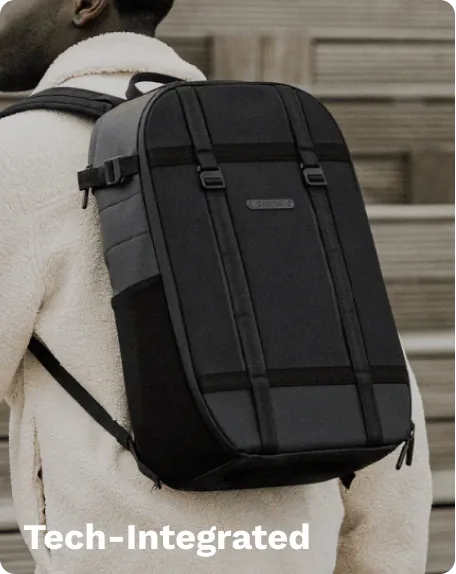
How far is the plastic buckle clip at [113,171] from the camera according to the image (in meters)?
1.60

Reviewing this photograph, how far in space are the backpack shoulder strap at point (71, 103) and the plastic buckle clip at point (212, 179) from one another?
0.56 feet

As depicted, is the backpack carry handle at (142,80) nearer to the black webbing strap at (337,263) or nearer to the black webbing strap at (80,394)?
the black webbing strap at (337,263)

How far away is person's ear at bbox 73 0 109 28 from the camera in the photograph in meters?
1.83

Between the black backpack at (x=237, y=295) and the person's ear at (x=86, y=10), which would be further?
the person's ear at (x=86, y=10)

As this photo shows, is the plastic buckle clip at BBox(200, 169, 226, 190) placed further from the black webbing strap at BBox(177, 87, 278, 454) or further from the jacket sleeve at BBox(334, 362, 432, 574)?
the jacket sleeve at BBox(334, 362, 432, 574)

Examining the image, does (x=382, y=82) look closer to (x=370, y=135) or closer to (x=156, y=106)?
(x=370, y=135)

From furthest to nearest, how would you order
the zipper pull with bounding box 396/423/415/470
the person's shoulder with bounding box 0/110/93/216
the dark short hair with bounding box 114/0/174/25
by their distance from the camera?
1. the dark short hair with bounding box 114/0/174/25
2. the zipper pull with bounding box 396/423/415/470
3. the person's shoulder with bounding box 0/110/93/216

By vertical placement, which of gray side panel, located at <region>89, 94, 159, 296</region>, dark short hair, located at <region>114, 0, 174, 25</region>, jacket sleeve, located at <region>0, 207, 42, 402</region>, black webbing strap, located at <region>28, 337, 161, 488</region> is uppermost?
dark short hair, located at <region>114, 0, 174, 25</region>

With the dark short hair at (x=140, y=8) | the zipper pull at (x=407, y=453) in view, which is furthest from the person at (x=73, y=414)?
the dark short hair at (x=140, y=8)

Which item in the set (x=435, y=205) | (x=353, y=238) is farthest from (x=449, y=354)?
(x=353, y=238)

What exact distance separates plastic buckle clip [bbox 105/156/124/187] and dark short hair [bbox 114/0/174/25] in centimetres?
34

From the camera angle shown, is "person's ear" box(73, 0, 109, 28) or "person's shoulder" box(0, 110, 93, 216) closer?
"person's shoulder" box(0, 110, 93, 216)

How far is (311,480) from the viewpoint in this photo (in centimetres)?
164

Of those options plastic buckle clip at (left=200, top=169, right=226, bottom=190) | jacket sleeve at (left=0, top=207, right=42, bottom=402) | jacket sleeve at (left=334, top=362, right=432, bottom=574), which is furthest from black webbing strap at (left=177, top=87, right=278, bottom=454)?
jacket sleeve at (left=334, top=362, right=432, bottom=574)
